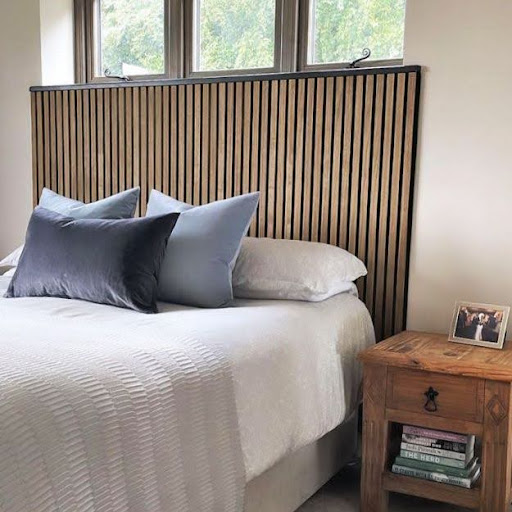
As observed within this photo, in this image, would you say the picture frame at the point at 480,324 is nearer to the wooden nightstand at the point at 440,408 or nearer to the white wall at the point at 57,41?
the wooden nightstand at the point at 440,408

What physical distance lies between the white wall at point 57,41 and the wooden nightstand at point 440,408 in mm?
2140

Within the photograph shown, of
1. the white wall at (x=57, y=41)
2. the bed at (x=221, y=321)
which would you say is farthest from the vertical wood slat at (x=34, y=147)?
the white wall at (x=57, y=41)

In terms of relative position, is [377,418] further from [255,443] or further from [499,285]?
[499,285]

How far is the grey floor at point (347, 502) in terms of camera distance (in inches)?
89.7

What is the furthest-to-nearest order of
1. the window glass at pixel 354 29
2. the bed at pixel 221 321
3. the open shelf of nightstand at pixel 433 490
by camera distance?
the window glass at pixel 354 29
the open shelf of nightstand at pixel 433 490
the bed at pixel 221 321

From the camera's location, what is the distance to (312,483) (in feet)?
7.45

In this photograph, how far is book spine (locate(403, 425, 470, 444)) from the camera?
6.88 feet

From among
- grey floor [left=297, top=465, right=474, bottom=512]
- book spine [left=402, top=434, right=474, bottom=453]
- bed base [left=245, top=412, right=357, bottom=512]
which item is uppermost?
book spine [left=402, top=434, right=474, bottom=453]

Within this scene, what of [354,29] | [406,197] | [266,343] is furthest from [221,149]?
[266,343]

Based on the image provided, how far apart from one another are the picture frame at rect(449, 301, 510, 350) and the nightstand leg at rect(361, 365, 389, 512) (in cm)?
33

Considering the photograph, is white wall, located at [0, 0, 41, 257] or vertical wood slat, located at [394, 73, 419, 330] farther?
white wall, located at [0, 0, 41, 257]

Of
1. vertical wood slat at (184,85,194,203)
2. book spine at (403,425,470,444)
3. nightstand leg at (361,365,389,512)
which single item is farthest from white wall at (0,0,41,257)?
book spine at (403,425,470,444)

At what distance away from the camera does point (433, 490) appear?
2105 millimetres

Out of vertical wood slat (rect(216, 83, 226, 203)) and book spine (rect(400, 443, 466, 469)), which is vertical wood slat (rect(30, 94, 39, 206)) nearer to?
vertical wood slat (rect(216, 83, 226, 203))
